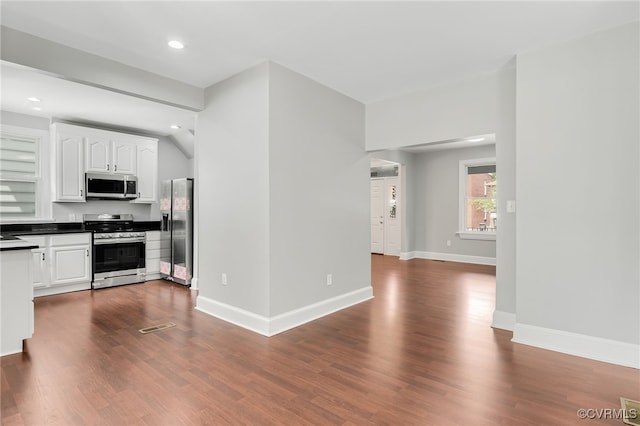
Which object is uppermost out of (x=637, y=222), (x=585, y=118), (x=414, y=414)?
(x=585, y=118)

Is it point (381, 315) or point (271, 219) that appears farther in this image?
point (381, 315)

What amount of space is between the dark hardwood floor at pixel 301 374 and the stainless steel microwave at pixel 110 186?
7.43ft

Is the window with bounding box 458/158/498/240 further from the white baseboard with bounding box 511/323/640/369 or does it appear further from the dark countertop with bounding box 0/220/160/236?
the dark countertop with bounding box 0/220/160/236

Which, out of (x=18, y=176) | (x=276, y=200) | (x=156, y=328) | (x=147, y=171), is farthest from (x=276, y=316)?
(x=18, y=176)

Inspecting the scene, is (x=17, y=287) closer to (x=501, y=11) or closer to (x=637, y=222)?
(x=501, y=11)

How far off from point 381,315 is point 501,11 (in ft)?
10.7

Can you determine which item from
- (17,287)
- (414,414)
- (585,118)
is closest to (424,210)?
(585,118)

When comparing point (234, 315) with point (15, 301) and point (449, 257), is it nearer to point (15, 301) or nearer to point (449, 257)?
point (15, 301)

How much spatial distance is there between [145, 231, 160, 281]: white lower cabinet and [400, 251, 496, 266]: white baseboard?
5.70 meters

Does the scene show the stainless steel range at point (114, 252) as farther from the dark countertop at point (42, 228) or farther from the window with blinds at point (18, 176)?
the window with blinds at point (18, 176)

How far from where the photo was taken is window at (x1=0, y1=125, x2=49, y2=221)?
5.30 m

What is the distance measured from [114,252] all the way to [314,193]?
3758mm

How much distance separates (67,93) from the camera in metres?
4.50

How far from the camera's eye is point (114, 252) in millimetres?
5652
